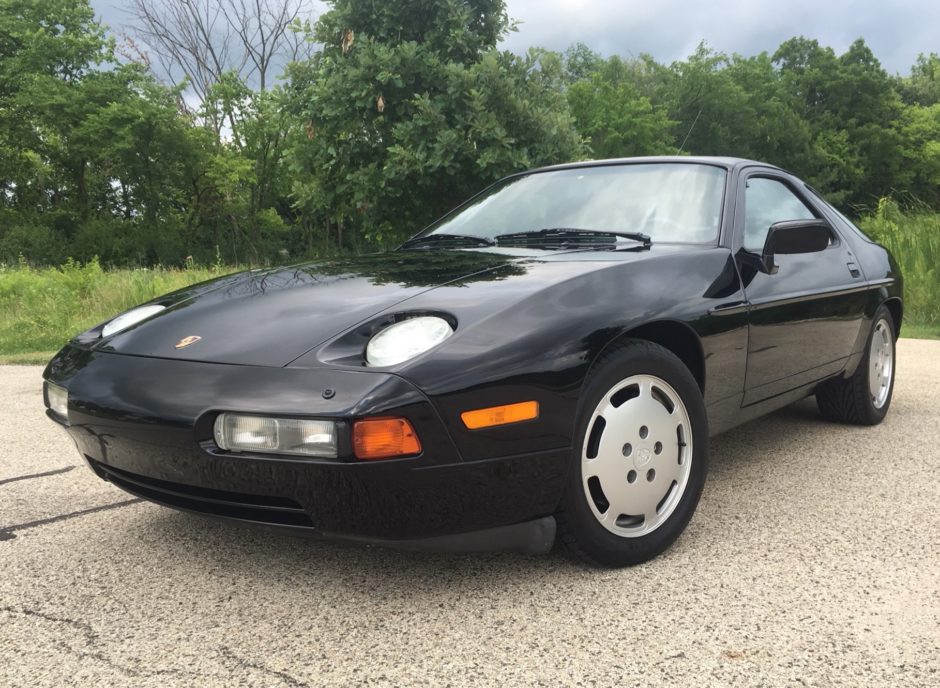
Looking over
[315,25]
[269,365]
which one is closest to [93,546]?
[269,365]

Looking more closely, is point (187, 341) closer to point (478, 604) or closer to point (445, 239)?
point (478, 604)

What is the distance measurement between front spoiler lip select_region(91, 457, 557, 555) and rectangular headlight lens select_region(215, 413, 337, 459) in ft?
0.71

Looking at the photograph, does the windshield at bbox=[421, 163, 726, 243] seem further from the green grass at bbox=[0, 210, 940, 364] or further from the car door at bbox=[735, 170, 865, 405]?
the green grass at bbox=[0, 210, 940, 364]

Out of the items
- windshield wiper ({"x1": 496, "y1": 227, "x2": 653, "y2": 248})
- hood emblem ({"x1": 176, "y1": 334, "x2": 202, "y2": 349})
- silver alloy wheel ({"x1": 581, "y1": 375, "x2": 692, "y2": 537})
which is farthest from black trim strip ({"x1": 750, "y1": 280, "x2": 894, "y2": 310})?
hood emblem ({"x1": 176, "y1": 334, "x2": 202, "y2": 349})

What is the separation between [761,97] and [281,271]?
156 ft

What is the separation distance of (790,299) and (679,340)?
2.42ft

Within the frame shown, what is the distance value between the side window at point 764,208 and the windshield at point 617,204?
0.58ft

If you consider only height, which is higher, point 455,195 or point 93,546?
point 455,195

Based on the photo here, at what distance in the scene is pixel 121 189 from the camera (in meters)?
34.6

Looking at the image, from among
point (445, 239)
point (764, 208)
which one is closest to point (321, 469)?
point (445, 239)

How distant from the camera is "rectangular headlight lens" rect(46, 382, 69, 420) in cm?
236

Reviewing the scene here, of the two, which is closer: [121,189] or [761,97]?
[121,189]

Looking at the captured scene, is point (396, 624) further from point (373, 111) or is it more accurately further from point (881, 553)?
point (373, 111)

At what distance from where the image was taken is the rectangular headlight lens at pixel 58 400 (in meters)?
2.36
